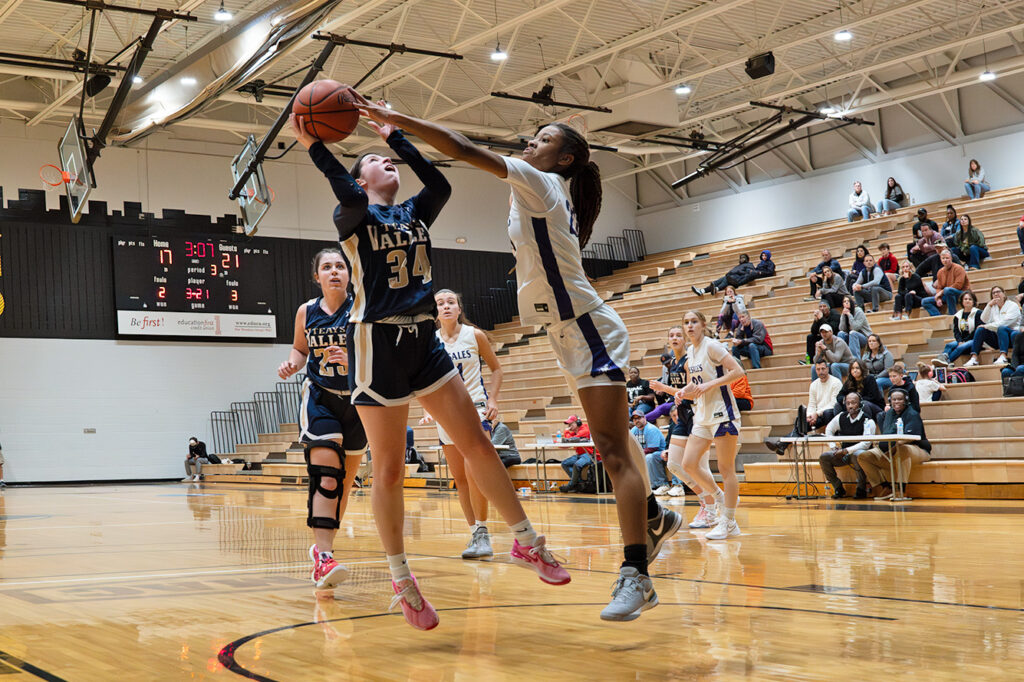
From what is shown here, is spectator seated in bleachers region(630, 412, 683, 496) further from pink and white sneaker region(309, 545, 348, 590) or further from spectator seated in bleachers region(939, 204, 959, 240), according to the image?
pink and white sneaker region(309, 545, 348, 590)

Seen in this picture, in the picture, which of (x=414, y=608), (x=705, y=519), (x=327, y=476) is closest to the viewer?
(x=414, y=608)

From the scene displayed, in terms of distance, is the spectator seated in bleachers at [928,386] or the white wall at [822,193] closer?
the spectator seated in bleachers at [928,386]

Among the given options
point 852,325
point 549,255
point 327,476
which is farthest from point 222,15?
point 549,255

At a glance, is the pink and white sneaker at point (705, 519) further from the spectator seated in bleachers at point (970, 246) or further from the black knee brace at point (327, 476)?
the spectator seated in bleachers at point (970, 246)

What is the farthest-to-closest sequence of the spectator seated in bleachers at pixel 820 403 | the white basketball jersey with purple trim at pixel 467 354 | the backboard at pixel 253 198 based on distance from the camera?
the backboard at pixel 253 198 < the spectator seated in bleachers at pixel 820 403 < the white basketball jersey with purple trim at pixel 467 354

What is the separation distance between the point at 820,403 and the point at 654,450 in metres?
1.81

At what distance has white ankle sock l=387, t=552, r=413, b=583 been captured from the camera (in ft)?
10.5

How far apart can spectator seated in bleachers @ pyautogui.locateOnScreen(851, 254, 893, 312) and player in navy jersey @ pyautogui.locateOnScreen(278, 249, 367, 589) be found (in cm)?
1075

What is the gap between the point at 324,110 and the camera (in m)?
3.36

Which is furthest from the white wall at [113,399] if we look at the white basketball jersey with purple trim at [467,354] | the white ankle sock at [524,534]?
the white ankle sock at [524,534]

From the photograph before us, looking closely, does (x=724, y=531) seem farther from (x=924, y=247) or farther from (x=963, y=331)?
(x=924, y=247)

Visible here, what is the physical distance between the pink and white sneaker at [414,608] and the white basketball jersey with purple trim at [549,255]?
928 millimetres

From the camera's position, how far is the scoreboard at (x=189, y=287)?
65.5 feet

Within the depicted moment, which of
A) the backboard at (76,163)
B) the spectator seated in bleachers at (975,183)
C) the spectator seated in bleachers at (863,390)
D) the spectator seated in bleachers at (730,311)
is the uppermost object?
the spectator seated in bleachers at (975,183)
